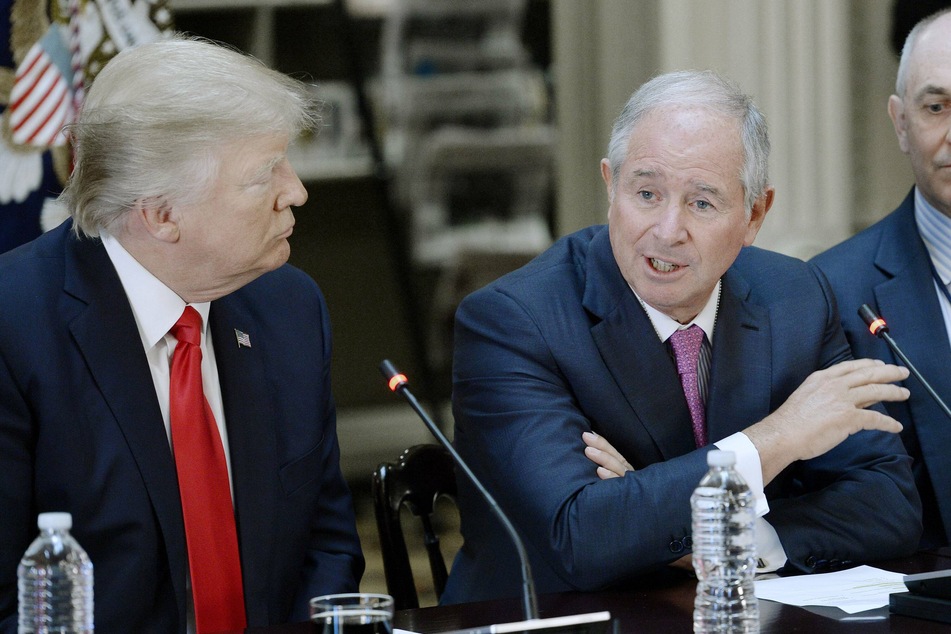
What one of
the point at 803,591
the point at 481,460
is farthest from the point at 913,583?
the point at 481,460

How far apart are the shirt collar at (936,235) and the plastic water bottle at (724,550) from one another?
49.5 inches

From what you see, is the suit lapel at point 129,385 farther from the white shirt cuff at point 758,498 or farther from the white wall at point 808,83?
the white wall at point 808,83

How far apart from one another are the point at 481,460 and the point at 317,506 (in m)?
0.29

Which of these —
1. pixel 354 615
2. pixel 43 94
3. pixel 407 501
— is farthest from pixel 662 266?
pixel 43 94

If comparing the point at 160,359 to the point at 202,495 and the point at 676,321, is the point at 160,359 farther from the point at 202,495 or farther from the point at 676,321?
the point at 676,321

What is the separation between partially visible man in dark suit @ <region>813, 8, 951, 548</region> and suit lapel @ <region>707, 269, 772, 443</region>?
0.32 meters

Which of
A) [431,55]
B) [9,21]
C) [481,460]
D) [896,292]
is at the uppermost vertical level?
[431,55]

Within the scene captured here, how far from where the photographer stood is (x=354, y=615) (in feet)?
4.29

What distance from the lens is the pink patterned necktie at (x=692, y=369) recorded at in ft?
7.23

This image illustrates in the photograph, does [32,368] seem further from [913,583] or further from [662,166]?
[913,583]

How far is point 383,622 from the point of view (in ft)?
4.31

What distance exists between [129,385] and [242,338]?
0.85 ft

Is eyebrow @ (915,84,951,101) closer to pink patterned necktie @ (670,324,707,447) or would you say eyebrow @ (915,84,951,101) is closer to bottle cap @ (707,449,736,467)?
pink patterned necktie @ (670,324,707,447)

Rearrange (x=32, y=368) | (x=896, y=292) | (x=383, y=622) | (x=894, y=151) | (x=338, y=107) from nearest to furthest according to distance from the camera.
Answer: (x=383, y=622) → (x=32, y=368) → (x=896, y=292) → (x=894, y=151) → (x=338, y=107)
